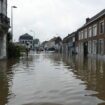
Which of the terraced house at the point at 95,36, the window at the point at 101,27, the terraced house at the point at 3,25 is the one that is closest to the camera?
the terraced house at the point at 3,25

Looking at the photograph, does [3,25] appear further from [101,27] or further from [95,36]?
[95,36]

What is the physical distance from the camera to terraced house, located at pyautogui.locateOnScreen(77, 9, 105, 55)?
1926 inches

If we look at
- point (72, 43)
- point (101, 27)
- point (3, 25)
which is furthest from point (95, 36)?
A: point (72, 43)

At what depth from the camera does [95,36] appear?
5428 centimetres

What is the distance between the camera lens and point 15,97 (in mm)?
11531

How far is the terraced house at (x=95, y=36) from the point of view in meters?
48.9

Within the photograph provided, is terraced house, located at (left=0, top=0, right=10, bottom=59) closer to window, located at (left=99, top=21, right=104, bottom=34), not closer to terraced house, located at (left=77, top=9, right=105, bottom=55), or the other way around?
terraced house, located at (left=77, top=9, right=105, bottom=55)

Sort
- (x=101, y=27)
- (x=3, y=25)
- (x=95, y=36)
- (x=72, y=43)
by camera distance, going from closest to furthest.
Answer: (x=3, y=25) → (x=101, y=27) → (x=95, y=36) → (x=72, y=43)

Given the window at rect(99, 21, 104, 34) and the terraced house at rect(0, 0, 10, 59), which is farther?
the window at rect(99, 21, 104, 34)

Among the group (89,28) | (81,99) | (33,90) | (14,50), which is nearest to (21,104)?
(81,99)

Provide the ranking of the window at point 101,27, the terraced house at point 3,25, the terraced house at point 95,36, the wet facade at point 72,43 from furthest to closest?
the wet facade at point 72,43 → the window at point 101,27 → the terraced house at point 95,36 → the terraced house at point 3,25

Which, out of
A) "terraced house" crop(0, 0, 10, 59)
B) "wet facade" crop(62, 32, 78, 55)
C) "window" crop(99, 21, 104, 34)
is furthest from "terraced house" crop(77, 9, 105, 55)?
"terraced house" crop(0, 0, 10, 59)

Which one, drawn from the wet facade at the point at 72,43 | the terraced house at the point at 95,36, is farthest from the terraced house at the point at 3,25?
the wet facade at the point at 72,43

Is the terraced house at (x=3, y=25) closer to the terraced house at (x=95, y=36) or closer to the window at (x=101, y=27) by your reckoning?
the terraced house at (x=95, y=36)
